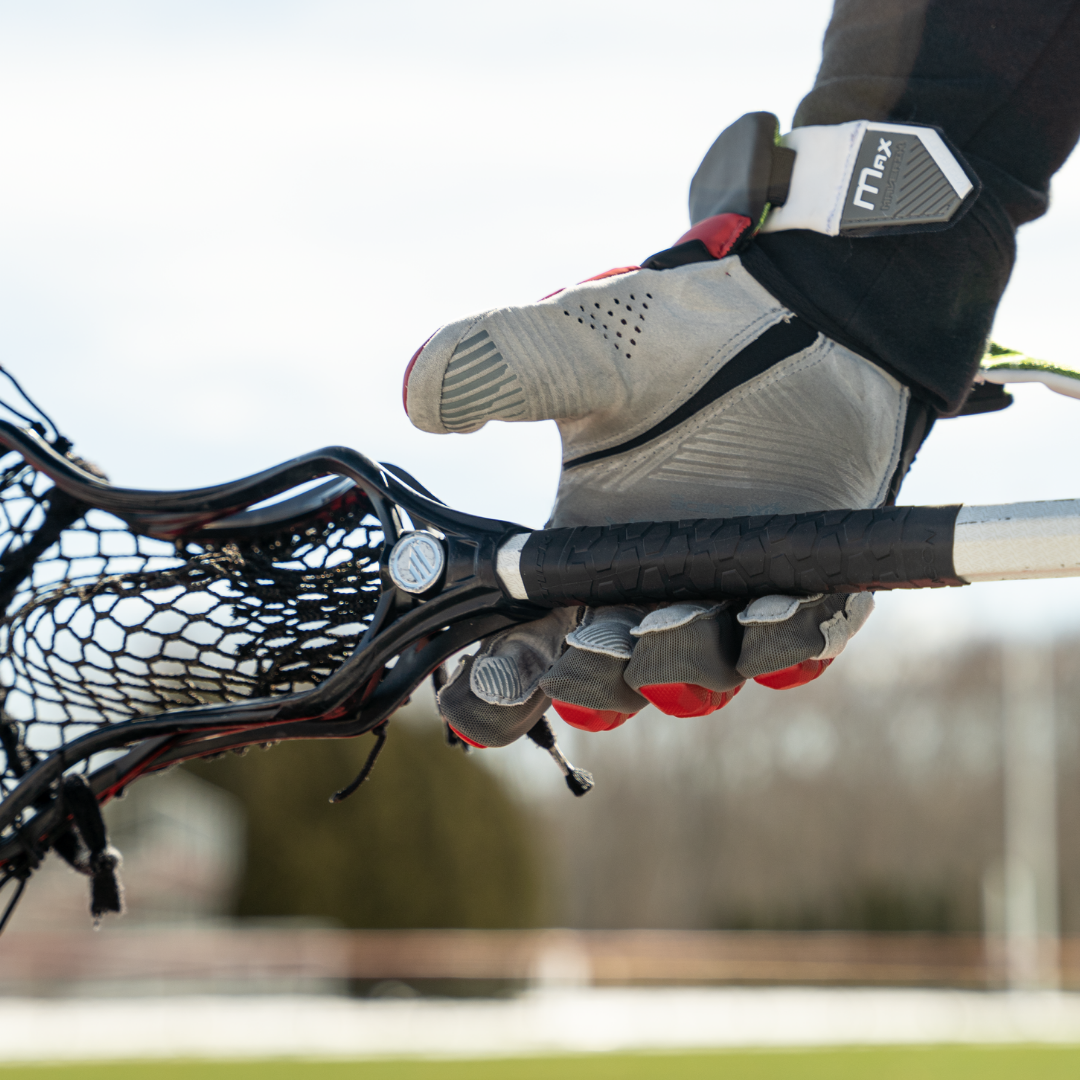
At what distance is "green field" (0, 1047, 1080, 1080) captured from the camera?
863 centimetres

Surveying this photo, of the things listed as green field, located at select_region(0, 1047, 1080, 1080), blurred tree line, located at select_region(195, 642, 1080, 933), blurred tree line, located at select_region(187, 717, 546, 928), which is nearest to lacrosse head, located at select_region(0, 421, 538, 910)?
green field, located at select_region(0, 1047, 1080, 1080)

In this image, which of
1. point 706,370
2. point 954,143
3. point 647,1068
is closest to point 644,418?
point 706,370

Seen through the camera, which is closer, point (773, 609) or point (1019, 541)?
point (1019, 541)

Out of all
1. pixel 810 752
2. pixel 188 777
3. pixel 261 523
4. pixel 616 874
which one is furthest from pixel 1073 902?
pixel 261 523

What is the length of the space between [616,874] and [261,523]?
2327 cm

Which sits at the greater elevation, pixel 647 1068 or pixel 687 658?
pixel 687 658

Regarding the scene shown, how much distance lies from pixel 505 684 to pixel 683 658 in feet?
0.70

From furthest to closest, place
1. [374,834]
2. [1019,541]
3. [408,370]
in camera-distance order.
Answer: [374,834]
[408,370]
[1019,541]

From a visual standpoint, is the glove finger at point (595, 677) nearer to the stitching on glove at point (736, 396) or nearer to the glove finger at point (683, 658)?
the glove finger at point (683, 658)

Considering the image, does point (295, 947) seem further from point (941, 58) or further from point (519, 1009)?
point (941, 58)

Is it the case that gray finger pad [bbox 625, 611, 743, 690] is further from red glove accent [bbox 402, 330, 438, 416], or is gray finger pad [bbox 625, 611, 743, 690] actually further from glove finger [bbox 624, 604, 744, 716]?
red glove accent [bbox 402, 330, 438, 416]

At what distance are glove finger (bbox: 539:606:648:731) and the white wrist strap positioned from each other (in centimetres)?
49

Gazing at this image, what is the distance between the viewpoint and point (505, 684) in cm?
139

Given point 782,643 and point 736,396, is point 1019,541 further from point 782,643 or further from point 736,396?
point 736,396
